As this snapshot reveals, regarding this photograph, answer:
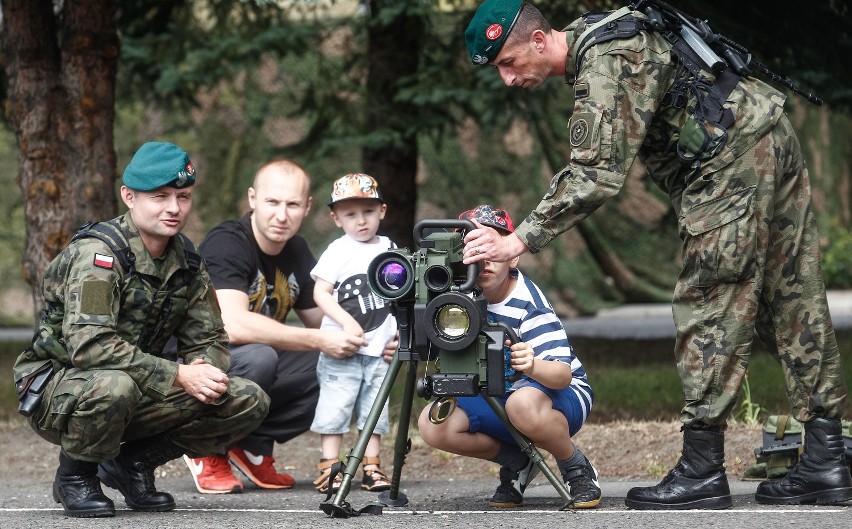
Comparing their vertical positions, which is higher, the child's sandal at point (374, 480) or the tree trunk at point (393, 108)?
the tree trunk at point (393, 108)

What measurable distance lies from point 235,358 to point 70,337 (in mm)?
1237

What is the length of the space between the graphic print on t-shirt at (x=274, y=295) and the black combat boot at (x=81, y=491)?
4.49ft

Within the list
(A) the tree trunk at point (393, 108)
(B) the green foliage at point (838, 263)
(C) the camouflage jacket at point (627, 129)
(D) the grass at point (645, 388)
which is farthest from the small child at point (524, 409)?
(B) the green foliage at point (838, 263)

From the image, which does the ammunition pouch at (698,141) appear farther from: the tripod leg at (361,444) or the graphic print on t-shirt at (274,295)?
the graphic print on t-shirt at (274,295)

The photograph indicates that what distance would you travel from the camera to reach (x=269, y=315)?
19.8 ft

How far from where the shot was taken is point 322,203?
15.5 meters

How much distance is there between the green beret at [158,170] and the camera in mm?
4781

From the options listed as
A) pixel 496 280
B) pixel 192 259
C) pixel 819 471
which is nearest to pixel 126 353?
pixel 192 259

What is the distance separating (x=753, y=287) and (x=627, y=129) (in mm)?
761

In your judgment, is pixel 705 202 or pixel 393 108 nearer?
pixel 705 202

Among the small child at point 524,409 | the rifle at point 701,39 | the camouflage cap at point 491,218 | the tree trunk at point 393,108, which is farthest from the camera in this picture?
the tree trunk at point 393,108

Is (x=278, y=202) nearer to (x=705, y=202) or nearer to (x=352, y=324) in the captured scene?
(x=352, y=324)

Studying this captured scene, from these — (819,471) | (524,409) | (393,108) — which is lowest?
(819,471)

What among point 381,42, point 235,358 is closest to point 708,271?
point 235,358
